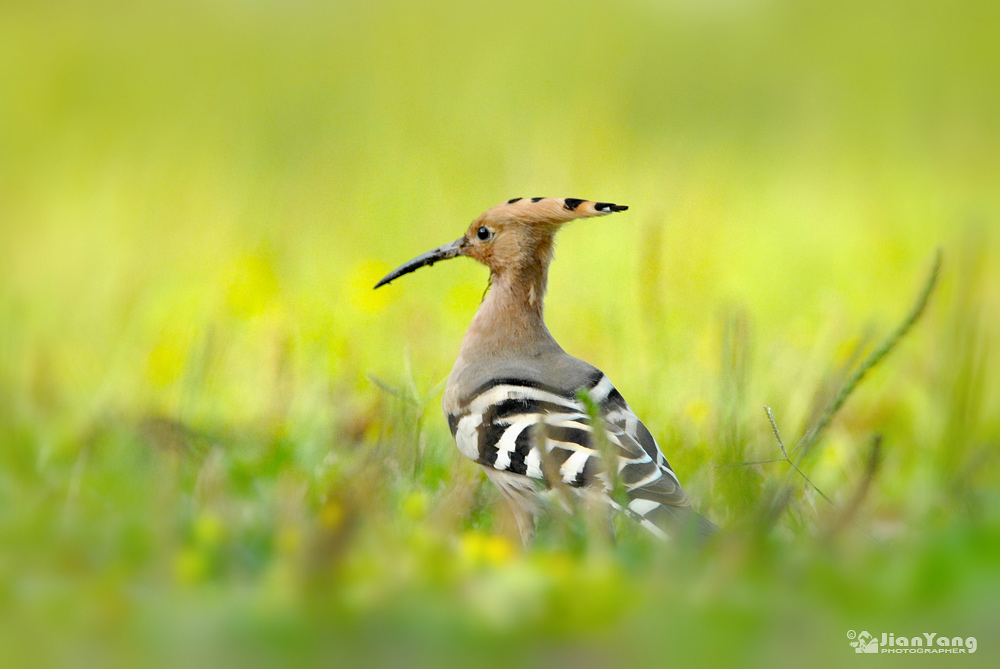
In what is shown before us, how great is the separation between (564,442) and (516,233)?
2.39 feet

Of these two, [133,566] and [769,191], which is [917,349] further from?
[133,566]

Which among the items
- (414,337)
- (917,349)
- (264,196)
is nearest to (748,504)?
(414,337)

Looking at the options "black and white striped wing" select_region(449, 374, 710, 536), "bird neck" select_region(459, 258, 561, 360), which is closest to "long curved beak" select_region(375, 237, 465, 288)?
"bird neck" select_region(459, 258, 561, 360)

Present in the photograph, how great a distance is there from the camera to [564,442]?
2004 millimetres

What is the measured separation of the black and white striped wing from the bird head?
0.41m

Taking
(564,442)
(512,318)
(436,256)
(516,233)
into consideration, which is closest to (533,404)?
(564,442)

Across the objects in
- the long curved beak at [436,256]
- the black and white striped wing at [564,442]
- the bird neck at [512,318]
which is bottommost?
the black and white striped wing at [564,442]

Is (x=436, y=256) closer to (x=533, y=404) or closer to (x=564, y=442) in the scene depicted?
(x=533, y=404)

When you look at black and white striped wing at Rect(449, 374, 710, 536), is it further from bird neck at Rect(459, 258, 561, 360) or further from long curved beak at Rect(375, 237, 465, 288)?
long curved beak at Rect(375, 237, 465, 288)

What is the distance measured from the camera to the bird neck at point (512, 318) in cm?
248

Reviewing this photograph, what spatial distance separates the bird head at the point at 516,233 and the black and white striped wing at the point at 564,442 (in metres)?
0.41

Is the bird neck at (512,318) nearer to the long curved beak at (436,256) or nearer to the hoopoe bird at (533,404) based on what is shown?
the hoopoe bird at (533,404)

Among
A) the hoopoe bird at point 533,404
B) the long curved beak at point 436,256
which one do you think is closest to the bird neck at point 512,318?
the hoopoe bird at point 533,404

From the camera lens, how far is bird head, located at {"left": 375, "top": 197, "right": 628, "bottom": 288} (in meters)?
2.49
